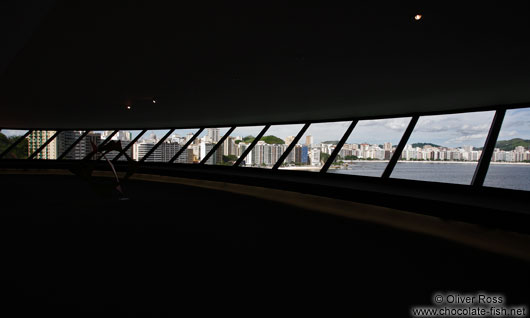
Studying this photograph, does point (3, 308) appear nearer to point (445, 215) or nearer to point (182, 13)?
point (182, 13)

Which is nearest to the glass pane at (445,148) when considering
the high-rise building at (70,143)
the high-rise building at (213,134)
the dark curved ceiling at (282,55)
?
the dark curved ceiling at (282,55)

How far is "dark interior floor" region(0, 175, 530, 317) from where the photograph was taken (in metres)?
2.12

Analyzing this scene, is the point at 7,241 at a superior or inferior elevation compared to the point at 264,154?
inferior

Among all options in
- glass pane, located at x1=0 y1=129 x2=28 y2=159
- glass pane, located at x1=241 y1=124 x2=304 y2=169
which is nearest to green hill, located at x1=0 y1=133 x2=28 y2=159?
glass pane, located at x1=0 y1=129 x2=28 y2=159

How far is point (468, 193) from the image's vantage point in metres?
5.46

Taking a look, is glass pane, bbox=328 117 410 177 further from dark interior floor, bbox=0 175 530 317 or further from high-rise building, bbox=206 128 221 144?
high-rise building, bbox=206 128 221 144

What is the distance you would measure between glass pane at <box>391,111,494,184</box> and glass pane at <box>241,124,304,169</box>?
3.73 metres

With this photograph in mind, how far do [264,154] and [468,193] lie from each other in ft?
21.6

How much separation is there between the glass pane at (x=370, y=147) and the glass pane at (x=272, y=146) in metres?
1.92

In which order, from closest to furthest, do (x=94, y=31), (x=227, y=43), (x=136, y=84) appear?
1. (x=94, y=31)
2. (x=227, y=43)
3. (x=136, y=84)

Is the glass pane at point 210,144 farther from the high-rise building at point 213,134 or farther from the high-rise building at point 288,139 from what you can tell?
the high-rise building at point 288,139

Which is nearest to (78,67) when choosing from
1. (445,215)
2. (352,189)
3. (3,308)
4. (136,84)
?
(136,84)

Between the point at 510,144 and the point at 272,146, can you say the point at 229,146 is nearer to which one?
the point at 272,146

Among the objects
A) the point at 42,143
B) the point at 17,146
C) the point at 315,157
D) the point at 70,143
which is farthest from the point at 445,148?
the point at 17,146
